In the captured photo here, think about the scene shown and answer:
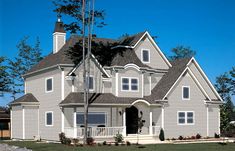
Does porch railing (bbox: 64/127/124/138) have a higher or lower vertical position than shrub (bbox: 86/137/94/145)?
higher

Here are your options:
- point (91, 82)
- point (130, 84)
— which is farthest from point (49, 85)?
point (130, 84)

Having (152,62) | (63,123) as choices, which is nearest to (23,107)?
(63,123)

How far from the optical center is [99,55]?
1619 inches

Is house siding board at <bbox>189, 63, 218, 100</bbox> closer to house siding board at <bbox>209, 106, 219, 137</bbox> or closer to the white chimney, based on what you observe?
house siding board at <bbox>209, 106, 219, 137</bbox>

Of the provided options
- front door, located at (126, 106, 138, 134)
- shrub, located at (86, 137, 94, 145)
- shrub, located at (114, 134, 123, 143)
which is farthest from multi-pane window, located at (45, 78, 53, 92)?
shrub, located at (114, 134, 123, 143)

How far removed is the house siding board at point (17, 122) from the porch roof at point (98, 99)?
24.9 feet

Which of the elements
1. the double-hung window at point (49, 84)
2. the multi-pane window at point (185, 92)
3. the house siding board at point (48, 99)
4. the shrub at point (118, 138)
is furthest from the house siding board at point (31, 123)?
the multi-pane window at point (185, 92)

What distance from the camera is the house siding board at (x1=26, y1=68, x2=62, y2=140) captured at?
1526 inches

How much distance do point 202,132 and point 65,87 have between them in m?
14.7

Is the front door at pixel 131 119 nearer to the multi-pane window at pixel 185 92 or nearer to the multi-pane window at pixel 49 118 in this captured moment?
the multi-pane window at pixel 185 92

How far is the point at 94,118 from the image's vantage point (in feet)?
127

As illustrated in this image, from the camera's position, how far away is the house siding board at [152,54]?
1681 inches

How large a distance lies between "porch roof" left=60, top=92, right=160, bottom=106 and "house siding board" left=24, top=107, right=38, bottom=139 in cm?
621

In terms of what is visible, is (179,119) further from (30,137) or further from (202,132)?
(30,137)
